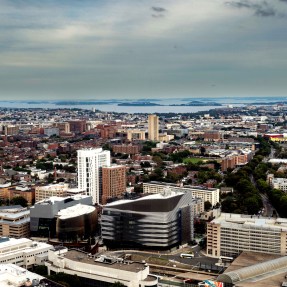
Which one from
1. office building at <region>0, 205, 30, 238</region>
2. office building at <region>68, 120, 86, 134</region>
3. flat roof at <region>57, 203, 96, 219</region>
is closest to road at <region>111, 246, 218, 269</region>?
flat roof at <region>57, 203, 96, 219</region>

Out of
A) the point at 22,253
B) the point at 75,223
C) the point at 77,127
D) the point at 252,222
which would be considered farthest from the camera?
the point at 77,127

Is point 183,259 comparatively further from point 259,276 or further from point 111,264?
point 111,264

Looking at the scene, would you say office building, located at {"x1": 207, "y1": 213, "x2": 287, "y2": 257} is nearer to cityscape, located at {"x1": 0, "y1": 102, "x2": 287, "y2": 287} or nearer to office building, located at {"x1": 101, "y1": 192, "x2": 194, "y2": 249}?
cityscape, located at {"x1": 0, "y1": 102, "x2": 287, "y2": 287}

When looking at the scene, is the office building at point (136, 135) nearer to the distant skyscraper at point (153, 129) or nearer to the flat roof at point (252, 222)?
the distant skyscraper at point (153, 129)

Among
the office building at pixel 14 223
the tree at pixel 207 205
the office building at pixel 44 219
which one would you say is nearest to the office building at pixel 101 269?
the office building at pixel 44 219

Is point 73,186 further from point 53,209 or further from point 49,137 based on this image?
point 49,137

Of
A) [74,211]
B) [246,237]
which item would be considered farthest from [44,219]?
[246,237]

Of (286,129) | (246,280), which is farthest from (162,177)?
(286,129)
